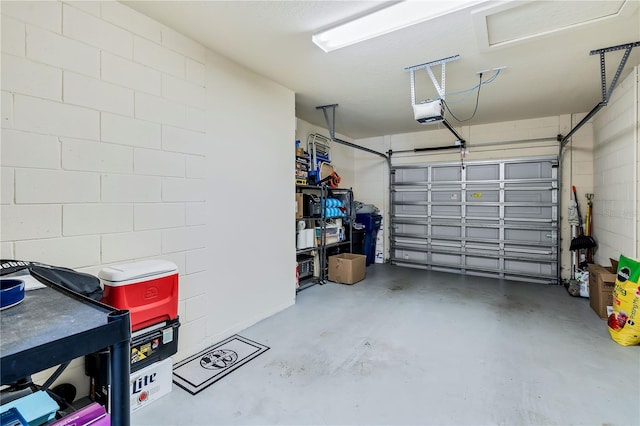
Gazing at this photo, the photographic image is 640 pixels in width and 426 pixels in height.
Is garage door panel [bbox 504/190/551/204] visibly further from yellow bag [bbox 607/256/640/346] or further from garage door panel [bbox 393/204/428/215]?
yellow bag [bbox 607/256/640/346]

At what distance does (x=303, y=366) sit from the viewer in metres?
2.42

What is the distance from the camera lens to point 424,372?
234 centimetres

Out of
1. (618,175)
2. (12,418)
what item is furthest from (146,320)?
(618,175)

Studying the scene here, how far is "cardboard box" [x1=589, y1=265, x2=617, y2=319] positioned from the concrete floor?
0.42 feet

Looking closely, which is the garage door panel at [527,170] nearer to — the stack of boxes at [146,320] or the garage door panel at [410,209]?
the garage door panel at [410,209]

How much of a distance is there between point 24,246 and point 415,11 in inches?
115

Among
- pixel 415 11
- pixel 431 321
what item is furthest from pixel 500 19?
pixel 431 321

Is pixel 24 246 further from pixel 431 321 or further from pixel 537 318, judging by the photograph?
pixel 537 318

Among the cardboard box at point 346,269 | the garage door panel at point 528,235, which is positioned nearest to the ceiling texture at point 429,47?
the garage door panel at point 528,235

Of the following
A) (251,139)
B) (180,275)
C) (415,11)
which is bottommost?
(180,275)

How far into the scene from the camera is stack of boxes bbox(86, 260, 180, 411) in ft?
6.01

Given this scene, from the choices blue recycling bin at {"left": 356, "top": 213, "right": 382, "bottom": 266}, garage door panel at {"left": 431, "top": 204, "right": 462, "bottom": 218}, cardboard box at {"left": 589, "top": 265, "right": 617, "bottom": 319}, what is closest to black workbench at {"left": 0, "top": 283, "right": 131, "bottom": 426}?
cardboard box at {"left": 589, "top": 265, "right": 617, "bottom": 319}

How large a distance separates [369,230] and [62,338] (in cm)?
566

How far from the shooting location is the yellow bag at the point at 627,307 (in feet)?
8.58
